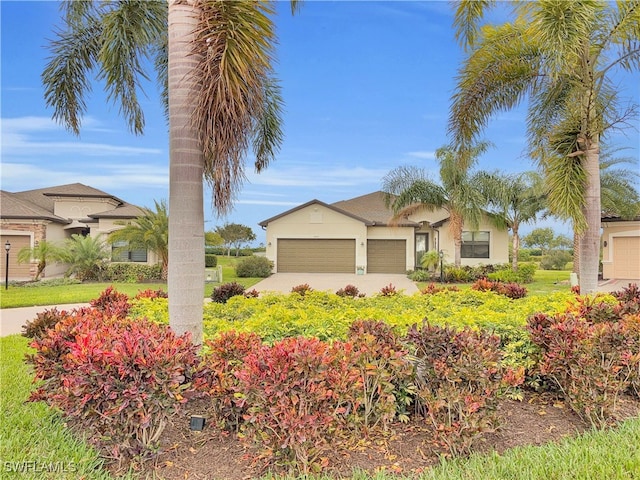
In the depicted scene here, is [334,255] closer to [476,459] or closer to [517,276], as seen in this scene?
[517,276]

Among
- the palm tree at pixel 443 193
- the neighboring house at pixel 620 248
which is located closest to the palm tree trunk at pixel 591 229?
the palm tree at pixel 443 193

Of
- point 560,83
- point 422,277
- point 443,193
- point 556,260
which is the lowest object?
point 422,277

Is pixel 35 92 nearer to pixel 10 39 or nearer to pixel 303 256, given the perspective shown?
pixel 10 39

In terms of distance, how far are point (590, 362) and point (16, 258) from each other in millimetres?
25135

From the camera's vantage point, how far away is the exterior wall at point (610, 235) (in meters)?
21.5

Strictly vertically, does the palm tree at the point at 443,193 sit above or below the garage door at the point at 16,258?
above

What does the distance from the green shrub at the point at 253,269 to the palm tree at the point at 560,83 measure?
633 inches

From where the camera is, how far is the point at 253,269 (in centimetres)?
2361

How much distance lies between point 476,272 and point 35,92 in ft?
66.2

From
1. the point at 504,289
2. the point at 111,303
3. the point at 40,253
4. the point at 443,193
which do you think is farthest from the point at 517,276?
the point at 40,253

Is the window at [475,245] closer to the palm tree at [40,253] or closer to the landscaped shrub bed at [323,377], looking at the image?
the landscaped shrub bed at [323,377]

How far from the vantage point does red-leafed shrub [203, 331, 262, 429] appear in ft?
10.5

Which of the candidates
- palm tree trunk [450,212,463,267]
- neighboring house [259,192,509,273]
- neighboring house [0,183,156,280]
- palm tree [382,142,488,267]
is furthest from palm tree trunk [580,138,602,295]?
neighboring house [0,183,156,280]

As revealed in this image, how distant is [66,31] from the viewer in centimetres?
728
